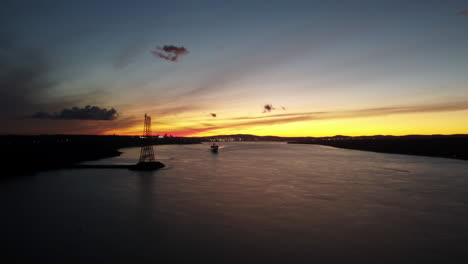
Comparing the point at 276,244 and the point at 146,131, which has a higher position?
the point at 146,131

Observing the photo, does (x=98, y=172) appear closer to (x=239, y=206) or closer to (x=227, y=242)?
(x=239, y=206)

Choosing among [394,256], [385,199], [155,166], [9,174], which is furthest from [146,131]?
[394,256]

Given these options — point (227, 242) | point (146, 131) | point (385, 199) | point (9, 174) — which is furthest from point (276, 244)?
point (9, 174)

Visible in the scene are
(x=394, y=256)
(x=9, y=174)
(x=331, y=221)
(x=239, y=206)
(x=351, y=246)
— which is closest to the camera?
(x=394, y=256)

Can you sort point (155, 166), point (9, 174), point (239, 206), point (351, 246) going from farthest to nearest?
point (155, 166) → point (9, 174) → point (239, 206) → point (351, 246)

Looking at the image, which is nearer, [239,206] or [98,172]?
[239,206]

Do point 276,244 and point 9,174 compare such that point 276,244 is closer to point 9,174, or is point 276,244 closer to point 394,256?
point 394,256
